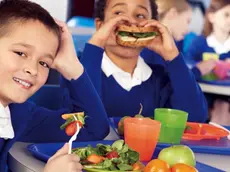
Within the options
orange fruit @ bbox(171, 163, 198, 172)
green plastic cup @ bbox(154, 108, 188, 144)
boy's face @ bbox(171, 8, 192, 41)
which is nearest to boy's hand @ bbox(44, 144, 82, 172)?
orange fruit @ bbox(171, 163, 198, 172)

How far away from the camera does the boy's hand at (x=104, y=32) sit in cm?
219

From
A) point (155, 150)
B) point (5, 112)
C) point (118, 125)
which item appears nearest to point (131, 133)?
point (155, 150)

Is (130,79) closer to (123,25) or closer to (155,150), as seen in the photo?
(123,25)

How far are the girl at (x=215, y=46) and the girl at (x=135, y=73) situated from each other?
1057 mm

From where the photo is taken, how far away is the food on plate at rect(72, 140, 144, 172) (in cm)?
136

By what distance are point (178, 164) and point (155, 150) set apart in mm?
271

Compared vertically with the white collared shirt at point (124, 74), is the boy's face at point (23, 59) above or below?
above

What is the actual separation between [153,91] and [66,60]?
0.58m

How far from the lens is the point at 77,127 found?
146cm

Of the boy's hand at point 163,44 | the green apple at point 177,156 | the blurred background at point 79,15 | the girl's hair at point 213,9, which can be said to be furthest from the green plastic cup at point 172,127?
the girl's hair at point 213,9

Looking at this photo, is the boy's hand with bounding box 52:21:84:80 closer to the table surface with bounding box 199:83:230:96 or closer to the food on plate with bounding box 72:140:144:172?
the food on plate with bounding box 72:140:144:172

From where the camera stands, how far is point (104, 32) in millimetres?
2193

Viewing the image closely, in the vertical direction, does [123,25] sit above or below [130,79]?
above

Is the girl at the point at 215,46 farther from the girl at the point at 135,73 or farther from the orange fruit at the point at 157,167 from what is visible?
the orange fruit at the point at 157,167
